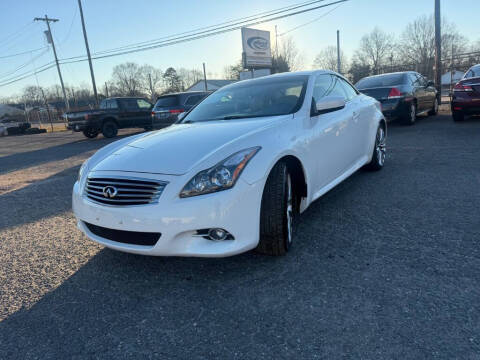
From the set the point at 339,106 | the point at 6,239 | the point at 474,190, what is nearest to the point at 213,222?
the point at 339,106

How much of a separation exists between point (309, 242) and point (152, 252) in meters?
1.35

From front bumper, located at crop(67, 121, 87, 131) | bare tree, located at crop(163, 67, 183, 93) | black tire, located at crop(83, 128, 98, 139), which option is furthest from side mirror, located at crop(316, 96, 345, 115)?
bare tree, located at crop(163, 67, 183, 93)

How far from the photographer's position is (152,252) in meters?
2.41

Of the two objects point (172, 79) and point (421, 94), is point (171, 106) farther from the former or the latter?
point (172, 79)

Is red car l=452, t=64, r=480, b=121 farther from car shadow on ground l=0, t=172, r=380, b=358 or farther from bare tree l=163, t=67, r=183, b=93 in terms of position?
bare tree l=163, t=67, r=183, b=93

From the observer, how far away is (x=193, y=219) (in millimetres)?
2285

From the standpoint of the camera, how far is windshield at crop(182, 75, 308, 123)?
3482 millimetres

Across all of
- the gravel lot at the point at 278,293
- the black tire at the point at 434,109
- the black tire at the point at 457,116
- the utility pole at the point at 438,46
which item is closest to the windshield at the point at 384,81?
the black tire at the point at 457,116

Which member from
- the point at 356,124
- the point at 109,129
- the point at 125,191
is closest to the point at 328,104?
the point at 356,124

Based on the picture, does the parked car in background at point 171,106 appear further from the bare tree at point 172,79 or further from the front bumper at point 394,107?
the bare tree at point 172,79

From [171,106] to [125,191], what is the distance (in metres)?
11.2

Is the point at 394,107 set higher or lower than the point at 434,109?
higher

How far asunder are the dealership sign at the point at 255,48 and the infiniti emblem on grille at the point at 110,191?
1040 inches

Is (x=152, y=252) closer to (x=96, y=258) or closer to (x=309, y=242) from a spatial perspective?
(x=96, y=258)
